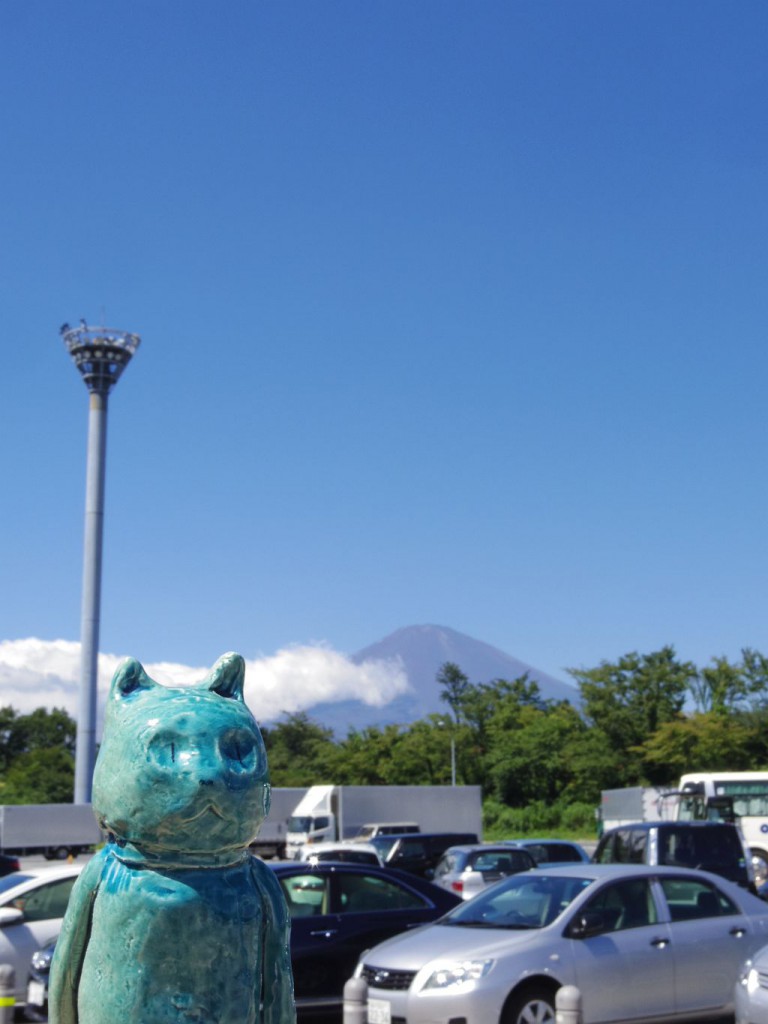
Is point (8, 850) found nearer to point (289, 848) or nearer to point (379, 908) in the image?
point (289, 848)

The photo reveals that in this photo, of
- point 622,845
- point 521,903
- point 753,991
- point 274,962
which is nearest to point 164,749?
point 274,962

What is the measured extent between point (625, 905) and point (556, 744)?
182 ft

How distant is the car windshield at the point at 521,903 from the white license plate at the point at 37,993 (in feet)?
12.1

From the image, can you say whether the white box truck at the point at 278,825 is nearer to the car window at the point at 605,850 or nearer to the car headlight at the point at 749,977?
the car window at the point at 605,850

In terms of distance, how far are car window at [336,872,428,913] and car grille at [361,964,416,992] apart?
5.90 feet

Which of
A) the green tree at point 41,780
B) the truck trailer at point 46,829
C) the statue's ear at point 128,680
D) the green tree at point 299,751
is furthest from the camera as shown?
the green tree at point 299,751

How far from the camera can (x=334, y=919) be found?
38.7 feet

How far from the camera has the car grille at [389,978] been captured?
9.98 m

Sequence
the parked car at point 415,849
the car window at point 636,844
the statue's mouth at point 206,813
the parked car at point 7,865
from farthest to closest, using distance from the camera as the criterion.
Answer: the parked car at point 415,849 < the parked car at point 7,865 < the car window at point 636,844 < the statue's mouth at point 206,813

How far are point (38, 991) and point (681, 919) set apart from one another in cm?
585

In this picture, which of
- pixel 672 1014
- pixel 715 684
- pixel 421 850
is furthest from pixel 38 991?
pixel 715 684

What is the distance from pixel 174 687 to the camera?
4383mm

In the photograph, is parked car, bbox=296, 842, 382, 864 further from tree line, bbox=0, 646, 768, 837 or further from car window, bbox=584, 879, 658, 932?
tree line, bbox=0, 646, 768, 837

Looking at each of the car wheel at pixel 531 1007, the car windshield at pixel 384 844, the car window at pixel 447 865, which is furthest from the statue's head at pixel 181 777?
the car windshield at pixel 384 844
